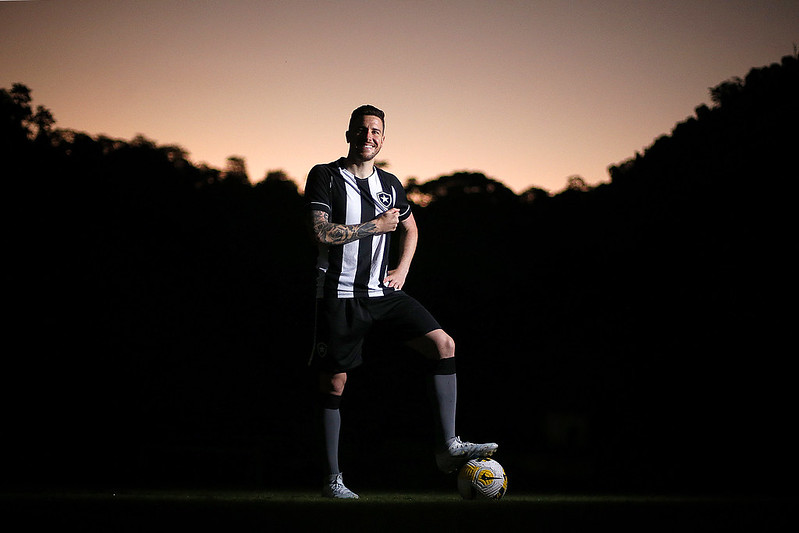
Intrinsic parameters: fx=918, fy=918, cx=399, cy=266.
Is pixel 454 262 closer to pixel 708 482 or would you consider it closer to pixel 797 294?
pixel 797 294

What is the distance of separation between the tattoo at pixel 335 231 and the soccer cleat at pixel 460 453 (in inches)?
51.8

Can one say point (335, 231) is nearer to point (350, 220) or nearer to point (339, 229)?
point (339, 229)

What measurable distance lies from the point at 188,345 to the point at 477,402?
7.94 m

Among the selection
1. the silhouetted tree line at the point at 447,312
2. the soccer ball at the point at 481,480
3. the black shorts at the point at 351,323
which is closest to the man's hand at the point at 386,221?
the black shorts at the point at 351,323

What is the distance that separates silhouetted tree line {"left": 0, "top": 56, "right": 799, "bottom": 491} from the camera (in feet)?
56.1

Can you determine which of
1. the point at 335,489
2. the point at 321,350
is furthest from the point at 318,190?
the point at 335,489

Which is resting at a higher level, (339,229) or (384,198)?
(384,198)

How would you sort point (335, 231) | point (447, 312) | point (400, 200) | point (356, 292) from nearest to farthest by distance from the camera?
point (335, 231)
point (356, 292)
point (400, 200)
point (447, 312)

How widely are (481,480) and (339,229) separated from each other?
1.64 metres

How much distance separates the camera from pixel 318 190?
543cm

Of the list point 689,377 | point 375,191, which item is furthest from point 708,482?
point 375,191

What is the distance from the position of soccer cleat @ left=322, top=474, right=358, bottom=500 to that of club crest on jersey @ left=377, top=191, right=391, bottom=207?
164 cm

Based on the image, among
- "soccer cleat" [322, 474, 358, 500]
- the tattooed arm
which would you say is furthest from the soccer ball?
the tattooed arm

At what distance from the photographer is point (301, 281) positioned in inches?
987
